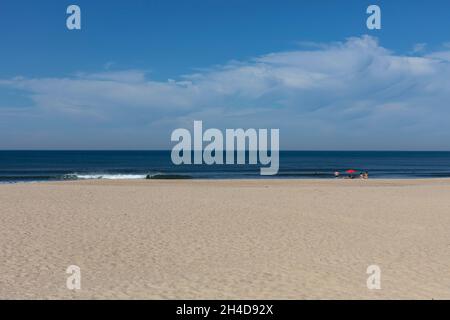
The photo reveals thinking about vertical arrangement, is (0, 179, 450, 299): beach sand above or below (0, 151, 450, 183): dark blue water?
below

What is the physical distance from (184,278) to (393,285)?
3.54 m

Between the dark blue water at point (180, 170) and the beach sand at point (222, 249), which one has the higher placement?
the dark blue water at point (180, 170)

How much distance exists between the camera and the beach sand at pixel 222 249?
7.71 meters

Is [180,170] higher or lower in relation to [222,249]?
higher

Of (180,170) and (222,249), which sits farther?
(180,170)

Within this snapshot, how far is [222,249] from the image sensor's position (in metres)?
10.8

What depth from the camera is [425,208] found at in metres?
18.4

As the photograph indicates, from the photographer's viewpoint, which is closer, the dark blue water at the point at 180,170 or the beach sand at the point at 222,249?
the beach sand at the point at 222,249

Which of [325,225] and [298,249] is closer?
[298,249]

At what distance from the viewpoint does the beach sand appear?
771 centimetres

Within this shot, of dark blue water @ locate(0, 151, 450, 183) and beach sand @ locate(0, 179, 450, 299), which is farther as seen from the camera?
dark blue water @ locate(0, 151, 450, 183)
